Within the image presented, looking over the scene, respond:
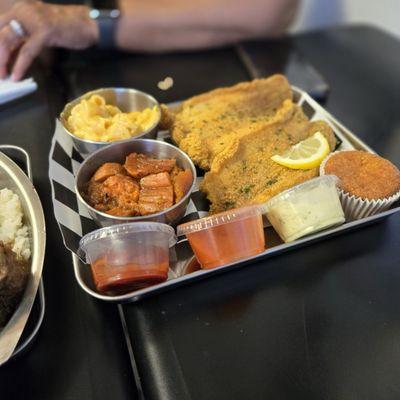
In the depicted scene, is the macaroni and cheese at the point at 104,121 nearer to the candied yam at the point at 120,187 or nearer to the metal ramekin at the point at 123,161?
the metal ramekin at the point at 123,161

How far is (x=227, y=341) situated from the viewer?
91 centimetres

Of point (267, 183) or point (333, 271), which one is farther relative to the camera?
point (267, 183)

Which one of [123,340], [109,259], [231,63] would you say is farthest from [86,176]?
[231,63]

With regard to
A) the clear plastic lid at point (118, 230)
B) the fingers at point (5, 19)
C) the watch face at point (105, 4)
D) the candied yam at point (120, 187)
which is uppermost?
the fingers at point (5, 19)

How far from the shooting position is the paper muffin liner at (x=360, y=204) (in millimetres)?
1084

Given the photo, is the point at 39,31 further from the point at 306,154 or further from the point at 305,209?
the point at 305,209

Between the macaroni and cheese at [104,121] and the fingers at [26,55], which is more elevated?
the fingers at [26,55]

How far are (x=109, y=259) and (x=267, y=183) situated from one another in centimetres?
50

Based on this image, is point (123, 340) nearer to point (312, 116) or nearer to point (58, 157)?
point (58, 157)

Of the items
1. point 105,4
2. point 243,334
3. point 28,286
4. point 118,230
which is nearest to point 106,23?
point 105,4

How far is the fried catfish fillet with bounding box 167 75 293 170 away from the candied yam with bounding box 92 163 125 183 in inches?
8.8

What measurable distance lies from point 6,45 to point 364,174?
1.42m

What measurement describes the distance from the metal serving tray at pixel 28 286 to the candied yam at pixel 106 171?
6.8 inches

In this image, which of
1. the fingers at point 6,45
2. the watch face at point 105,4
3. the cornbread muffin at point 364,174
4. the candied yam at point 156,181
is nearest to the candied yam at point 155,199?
the candied yam at point 156,181
